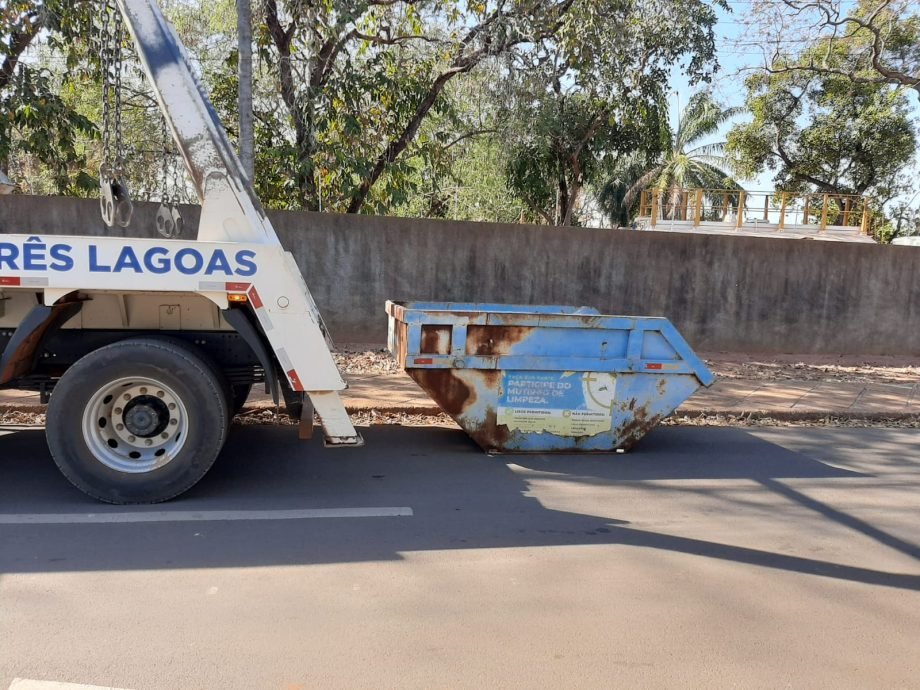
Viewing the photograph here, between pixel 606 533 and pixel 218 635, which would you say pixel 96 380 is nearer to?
pixel 218 635

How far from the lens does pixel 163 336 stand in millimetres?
4910

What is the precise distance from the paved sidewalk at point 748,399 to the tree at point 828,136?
60.9 feet

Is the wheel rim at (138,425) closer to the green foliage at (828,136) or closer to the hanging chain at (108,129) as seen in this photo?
the hanging chain at (108,129)

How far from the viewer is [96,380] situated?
4.48 metres

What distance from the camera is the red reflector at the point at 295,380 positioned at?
4.57 metres

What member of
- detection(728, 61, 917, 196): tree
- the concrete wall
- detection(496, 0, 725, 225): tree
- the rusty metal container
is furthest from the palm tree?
the rusty metal container

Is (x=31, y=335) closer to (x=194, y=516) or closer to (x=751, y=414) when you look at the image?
(x=194, y=516)

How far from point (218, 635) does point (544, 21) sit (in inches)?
458

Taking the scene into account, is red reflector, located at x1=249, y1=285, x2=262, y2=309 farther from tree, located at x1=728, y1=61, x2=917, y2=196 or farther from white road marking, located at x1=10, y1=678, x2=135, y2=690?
tree, located at x1=728, y1=61, x2=917, y2=196

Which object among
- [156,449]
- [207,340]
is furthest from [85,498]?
[207,340]

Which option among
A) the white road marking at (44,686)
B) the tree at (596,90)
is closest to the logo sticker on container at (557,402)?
the white road marking at (44,686)

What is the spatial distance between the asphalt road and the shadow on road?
0.07ft

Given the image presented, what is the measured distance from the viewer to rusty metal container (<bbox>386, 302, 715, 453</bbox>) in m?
5.82

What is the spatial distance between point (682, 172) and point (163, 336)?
30859 mm
